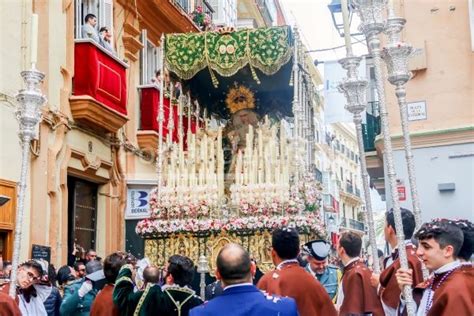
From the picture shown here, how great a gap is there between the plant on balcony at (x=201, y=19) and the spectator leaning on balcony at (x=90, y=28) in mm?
5779

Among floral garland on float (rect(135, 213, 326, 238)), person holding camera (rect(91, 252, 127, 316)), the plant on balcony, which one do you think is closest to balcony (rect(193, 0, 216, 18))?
the plant on balcony

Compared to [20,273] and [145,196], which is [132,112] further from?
[20,273]

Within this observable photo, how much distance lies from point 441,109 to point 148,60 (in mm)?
6627

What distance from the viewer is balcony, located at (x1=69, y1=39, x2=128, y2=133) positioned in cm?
1195

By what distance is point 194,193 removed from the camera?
34.3 ft

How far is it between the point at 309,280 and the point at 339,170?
52065 mm

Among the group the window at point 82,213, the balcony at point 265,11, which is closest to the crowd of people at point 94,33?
the window at point 82,213

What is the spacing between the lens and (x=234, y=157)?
1162cm

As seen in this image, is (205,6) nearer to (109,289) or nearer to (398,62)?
(109,289)

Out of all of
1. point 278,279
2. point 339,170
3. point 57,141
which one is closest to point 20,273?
point 278,279

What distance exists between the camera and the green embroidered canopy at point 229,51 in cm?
1122

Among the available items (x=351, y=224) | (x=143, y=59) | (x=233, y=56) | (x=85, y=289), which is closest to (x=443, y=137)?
(x=233, y=56)

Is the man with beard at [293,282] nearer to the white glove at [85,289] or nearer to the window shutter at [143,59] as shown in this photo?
the white glove at [85,289]

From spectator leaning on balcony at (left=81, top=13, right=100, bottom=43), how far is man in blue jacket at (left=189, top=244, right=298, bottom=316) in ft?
31.1
